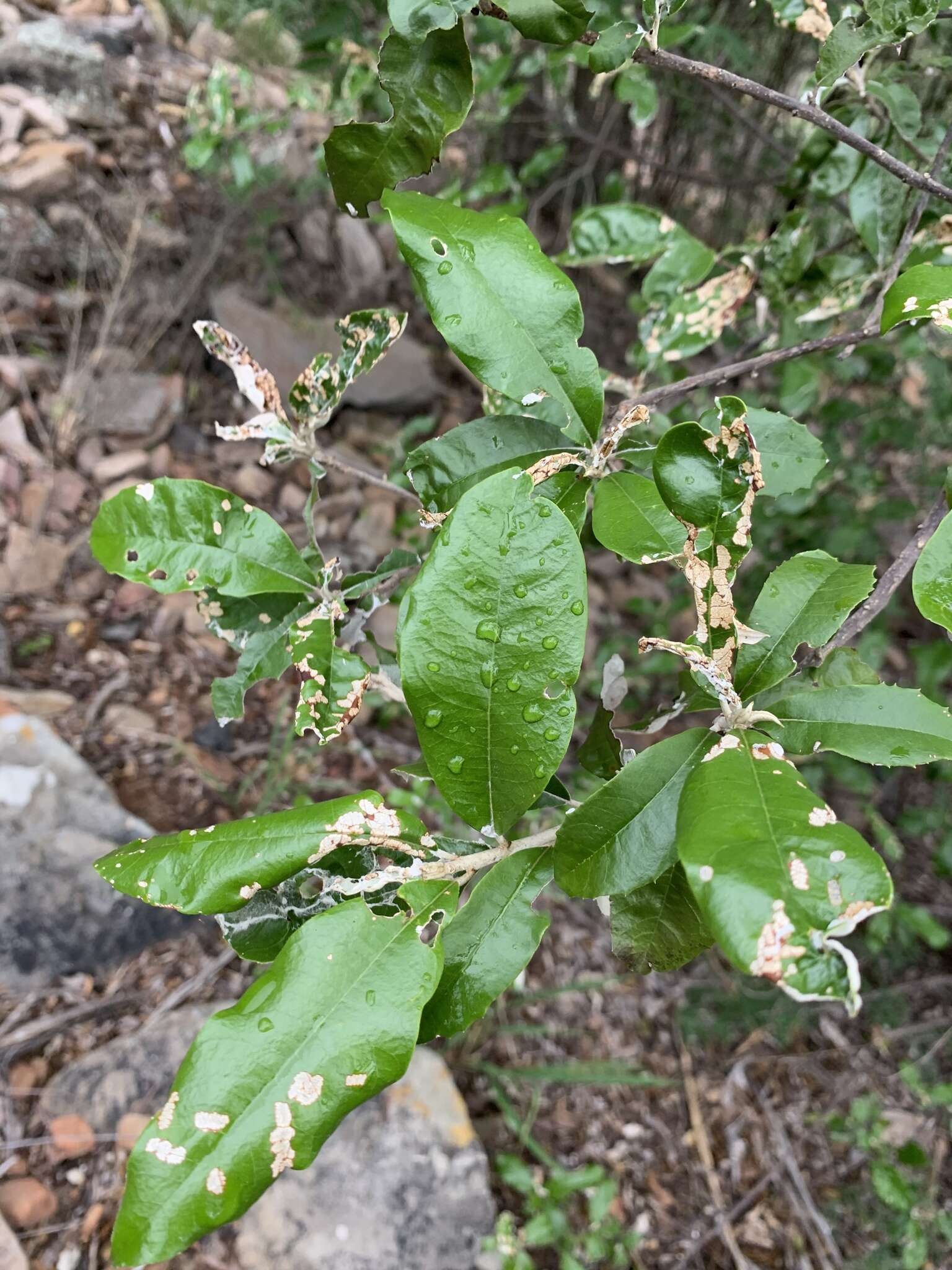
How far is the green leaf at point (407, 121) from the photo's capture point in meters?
0.70

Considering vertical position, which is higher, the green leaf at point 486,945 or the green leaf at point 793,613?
the green leaf at point 793,613

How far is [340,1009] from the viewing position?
0.55 m

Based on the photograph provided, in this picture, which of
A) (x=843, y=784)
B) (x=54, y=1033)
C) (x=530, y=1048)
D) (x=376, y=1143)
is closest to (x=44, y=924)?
(x=54, y=1033)

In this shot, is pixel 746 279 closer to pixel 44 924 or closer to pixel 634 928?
pixel 634 928

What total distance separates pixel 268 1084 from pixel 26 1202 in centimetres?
142

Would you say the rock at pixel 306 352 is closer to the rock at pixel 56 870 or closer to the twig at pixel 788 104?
the rock at pixel 56 870

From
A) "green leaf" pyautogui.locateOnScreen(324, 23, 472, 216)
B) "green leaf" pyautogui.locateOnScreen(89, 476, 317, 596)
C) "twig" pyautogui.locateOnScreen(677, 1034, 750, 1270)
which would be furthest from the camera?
"twig" pyautogui.locateOnScreen(677, 1034, 750, 1270)

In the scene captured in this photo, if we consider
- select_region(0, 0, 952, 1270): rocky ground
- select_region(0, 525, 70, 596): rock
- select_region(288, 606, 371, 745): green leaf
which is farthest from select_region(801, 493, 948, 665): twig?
select_region(0, 525, 70, 596): rock

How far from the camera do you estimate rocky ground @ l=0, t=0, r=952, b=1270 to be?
1.65 m

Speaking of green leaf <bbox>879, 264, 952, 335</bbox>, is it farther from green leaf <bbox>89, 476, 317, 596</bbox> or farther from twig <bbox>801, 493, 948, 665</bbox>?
green leaf <bbox>89, 476, 317, 596</bbox>

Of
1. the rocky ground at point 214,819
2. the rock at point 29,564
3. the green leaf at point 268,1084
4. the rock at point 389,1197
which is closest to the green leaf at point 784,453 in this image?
the green leaf at point 268,1084

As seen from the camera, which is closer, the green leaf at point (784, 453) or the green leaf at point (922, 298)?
the green leaf at point (922, 298)

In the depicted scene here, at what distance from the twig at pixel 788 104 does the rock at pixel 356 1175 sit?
1738 mm

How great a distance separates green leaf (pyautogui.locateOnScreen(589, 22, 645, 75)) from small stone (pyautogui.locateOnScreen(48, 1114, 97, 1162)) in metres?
1.88
